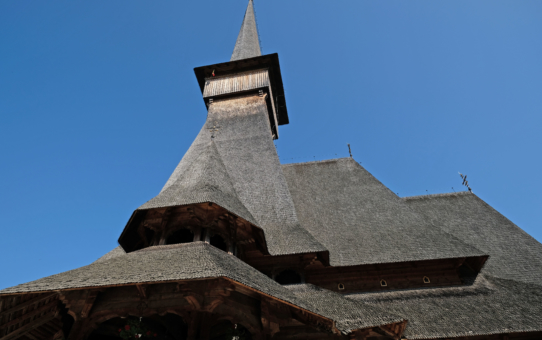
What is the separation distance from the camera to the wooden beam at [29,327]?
6.61 m

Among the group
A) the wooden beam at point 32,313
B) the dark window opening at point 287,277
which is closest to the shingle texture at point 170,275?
the wooden beam at point 32,313

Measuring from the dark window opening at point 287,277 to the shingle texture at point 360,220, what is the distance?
1.22 m

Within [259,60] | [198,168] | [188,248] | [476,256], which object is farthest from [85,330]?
[259,60]

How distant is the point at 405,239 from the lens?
11.4 meters

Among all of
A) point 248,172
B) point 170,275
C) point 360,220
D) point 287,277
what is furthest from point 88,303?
point 360,220

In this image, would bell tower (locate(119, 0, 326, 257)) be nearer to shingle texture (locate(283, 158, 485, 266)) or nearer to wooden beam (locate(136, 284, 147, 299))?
shingle texture (locate(283, 158, 485, 266))

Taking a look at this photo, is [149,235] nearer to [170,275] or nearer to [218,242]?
[218,242]

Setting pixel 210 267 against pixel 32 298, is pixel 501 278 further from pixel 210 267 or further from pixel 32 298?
pixel 32 298

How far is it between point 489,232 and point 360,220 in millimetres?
4978

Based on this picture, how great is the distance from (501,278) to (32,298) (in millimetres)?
12101

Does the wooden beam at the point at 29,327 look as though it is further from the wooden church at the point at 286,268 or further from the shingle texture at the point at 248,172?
the shingle texture at the point at 248,172

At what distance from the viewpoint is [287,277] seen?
1065 centimetres

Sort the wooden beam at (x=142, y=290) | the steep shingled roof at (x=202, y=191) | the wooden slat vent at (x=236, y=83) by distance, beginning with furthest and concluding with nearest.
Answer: the wooden slat vent at (x=236, y=83) → the steep shingled roof at (x=202, y=191) → the wooden beam at (x=142, y=290)

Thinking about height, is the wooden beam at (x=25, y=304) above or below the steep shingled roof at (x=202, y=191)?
below
